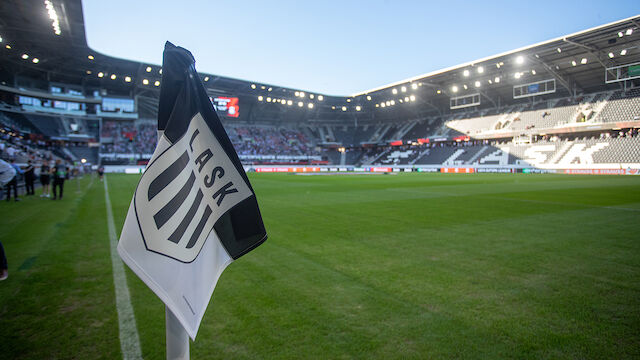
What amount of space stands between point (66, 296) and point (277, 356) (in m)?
3.04

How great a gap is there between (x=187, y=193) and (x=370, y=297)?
9.62 feet

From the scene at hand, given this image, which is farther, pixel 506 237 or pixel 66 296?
pixel 506 237

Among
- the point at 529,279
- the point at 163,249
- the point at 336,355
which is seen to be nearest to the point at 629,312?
the point at 529,279

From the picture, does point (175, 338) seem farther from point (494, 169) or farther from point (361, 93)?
point (361, 93)

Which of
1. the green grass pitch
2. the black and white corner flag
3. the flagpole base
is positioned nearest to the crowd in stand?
the green grass pitch

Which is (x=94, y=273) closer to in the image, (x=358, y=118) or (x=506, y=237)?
(x=506, y=237)

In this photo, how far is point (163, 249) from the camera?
1316 mm

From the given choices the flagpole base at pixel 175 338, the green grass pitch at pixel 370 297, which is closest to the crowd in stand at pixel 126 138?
the green grass pitch at pixel 370 297

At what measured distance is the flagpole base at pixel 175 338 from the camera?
4.66 ft

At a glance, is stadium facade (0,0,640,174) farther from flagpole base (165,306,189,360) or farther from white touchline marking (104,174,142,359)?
flagpole base (165,306,189,360)

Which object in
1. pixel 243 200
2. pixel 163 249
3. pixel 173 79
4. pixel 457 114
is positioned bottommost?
pixel 163 249

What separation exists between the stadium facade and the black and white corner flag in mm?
34329

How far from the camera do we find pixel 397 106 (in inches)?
2616

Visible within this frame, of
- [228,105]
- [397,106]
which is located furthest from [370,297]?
[397,106]
